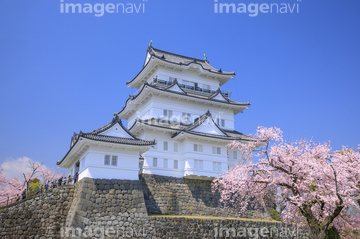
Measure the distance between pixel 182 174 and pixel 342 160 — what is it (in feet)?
46.7

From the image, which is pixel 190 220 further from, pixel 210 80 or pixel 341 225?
pixel 210 80

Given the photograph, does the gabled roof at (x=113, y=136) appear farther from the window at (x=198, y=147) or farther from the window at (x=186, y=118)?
the window at (x=186, y=118)

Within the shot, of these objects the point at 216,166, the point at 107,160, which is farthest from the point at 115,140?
the point at 216,166

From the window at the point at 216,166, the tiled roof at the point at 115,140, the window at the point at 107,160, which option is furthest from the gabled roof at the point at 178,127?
the window at the point at 107,160

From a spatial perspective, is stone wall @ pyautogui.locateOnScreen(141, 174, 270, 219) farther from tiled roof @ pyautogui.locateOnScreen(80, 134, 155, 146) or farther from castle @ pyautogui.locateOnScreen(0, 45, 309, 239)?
tiled roof @ pyautogui.locateOnScreen(80, 134, 155, 146)

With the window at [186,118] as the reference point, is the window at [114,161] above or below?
below

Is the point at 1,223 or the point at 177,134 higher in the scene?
the point at 177,134

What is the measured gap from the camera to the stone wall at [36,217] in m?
19.8

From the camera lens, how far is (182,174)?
26656mm

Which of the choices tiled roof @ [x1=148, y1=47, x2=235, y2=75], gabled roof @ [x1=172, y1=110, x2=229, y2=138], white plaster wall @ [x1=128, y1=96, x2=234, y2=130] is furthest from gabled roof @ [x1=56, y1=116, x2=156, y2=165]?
tiled roof @ [x1=148, y1=47, x2=235, y2=75]

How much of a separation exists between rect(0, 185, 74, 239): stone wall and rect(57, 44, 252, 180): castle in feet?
8.26

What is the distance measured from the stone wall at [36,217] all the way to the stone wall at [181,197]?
265 inches

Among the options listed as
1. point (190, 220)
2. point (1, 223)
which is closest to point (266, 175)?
point (190, 220)

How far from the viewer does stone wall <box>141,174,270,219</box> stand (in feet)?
80.8
